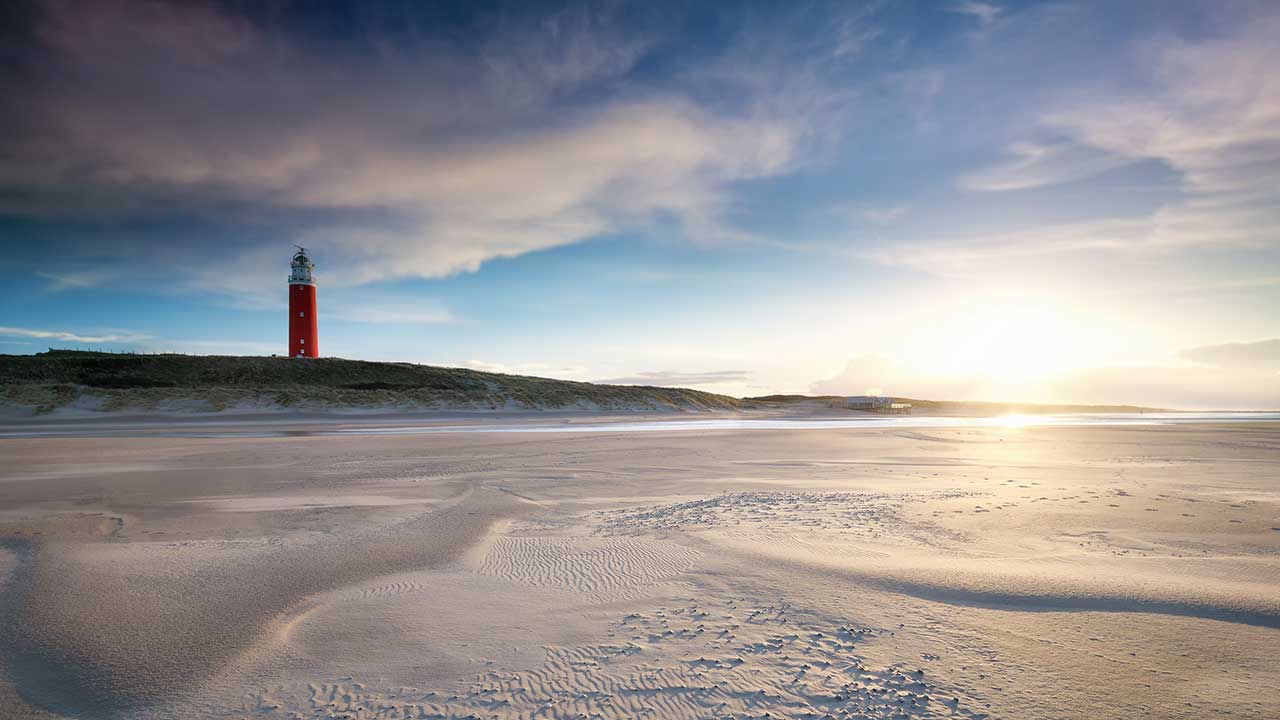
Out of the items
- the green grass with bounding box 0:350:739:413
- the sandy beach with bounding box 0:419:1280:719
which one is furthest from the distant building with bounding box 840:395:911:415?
the sandy beach with bounding box 0:419:1280:719

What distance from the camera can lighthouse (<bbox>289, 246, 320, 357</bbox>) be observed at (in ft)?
193

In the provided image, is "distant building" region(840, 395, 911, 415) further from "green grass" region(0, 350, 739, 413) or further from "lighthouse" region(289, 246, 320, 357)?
"lighthouse" region(289, 246, 320, 357)

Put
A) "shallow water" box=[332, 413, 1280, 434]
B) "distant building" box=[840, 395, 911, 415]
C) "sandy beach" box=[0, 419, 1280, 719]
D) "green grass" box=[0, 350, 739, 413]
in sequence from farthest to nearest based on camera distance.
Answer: "distant building" box=[840, 395, 911, 415] → "green grass" box=[0, 350, 739, 413] → "shallow water" box=[332, 413, 1280, 434] → "sandy beach" box=[0, 419, 1280, 719]

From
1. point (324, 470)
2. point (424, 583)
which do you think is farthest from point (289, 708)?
point (324, 470)

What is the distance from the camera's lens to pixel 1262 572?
512 cm

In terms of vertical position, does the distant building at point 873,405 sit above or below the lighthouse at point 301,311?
below

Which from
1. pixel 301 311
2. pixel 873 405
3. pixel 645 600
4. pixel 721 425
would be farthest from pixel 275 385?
pixel 873 405

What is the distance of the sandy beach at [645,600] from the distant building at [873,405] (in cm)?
5025

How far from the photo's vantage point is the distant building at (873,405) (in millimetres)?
57750

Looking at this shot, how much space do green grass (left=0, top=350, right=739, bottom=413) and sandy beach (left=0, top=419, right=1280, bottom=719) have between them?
1244 inches

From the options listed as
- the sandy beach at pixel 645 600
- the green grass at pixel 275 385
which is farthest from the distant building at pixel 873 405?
the sandy beach at pixel 645 600

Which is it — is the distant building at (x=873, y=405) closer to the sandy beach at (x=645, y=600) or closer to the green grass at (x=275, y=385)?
the green grass at (x=275, y=385)

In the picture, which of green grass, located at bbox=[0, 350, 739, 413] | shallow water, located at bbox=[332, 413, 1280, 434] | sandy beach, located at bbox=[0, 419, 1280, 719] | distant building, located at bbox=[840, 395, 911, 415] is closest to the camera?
sandy beach, located at bbox=[0, 419, 1280, 719]

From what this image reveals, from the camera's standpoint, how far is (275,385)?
41.8 meters
